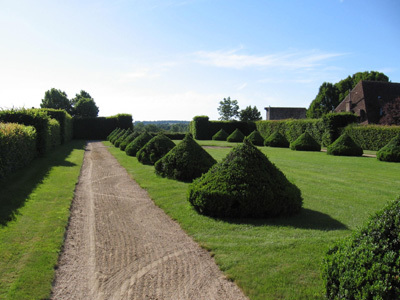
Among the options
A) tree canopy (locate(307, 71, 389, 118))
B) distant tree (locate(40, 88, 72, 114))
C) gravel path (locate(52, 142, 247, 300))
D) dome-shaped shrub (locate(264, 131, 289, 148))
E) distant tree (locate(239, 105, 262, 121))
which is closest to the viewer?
gravel path (locate(52, 142, 247, 300))

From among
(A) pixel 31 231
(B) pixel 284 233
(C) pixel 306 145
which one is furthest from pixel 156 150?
(C) pixel 306 145

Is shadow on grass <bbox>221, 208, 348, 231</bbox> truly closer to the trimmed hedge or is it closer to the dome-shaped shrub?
the trimmed hedge

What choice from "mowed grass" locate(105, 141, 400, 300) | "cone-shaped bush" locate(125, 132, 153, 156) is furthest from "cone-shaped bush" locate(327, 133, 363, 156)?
"cone-shaped bush" locate(125, 132, 153, 156)

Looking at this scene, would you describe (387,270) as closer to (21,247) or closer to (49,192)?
(21,247)

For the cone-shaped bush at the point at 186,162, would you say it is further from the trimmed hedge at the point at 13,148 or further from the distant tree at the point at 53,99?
the distant tree at the point at 53,99

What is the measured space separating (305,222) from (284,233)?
0.90 m

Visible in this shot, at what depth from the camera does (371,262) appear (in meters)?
2.95

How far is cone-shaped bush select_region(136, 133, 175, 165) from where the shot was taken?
15.1 metres

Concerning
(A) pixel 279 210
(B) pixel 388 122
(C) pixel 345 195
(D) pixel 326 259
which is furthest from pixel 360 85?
(D) pixel 326 259

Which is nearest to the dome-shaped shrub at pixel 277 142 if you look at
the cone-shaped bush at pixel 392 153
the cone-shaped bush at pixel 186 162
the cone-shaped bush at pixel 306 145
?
the cone-shaped bush at pixel 306 145

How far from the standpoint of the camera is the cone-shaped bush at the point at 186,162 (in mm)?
10961

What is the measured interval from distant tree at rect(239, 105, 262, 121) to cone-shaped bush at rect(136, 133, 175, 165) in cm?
5962

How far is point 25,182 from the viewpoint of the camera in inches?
424

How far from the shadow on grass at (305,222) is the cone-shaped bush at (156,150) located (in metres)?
8.88
